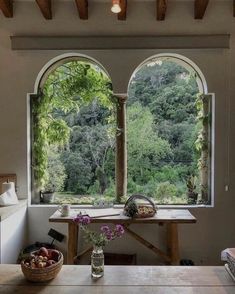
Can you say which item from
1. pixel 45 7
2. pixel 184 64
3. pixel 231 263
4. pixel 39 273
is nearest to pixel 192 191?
pixel 184 64

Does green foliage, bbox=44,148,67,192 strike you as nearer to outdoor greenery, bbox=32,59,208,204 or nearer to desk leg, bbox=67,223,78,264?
outdoor greenery, bbox=32,59,208,204

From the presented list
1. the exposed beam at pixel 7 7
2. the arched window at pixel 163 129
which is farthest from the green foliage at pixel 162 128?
the exposed beam at pixel 7 7

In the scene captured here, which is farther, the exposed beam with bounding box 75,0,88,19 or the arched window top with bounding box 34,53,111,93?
the arched window top with bounding box 34,53,111,93

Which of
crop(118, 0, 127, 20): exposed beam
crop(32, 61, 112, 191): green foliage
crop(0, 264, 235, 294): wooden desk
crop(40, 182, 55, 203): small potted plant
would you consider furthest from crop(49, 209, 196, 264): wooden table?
crop(118, 0, 127, 20): exposed beam

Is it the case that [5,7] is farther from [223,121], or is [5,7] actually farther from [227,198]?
[227,198]

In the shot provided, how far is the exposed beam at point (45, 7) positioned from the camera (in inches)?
139

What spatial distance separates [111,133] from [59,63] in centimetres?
101

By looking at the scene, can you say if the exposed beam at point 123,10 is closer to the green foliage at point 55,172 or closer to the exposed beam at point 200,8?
the exposed beam at point 200,8

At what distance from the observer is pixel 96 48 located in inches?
147

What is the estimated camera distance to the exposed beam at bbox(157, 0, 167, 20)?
3521 millimetres

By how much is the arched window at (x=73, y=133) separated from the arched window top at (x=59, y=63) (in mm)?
12

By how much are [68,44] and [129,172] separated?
62.8 inches

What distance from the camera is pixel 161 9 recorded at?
360cm

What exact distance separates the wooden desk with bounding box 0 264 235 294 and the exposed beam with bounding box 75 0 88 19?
2.67 m
